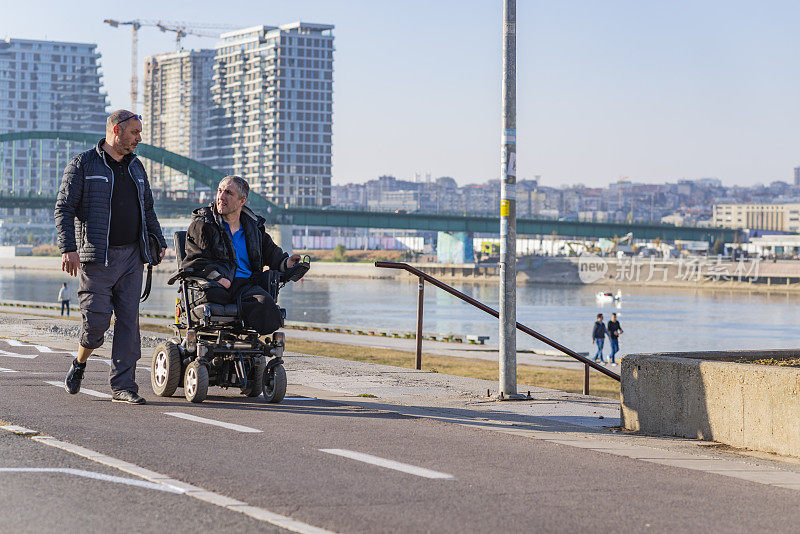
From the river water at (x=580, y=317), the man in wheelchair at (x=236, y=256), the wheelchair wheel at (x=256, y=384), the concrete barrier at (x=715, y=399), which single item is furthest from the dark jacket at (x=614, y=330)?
the wheelchair wheel at (x=256, y=384)

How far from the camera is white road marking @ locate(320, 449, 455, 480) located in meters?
5.96

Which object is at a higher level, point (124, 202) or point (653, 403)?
point (124, 202)

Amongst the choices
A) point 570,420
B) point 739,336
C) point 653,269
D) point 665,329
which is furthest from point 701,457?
point 653,269

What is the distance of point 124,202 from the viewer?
8.70 meters

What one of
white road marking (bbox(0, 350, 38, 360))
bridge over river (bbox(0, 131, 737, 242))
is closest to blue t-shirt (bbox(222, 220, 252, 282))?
white road marking (bbox(0, 350, 38, 360))

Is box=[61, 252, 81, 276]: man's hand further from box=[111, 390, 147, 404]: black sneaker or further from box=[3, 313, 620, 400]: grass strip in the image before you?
box=[3, 313, 620, 400]: grass strip

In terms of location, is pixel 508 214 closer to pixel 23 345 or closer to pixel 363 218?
pixel 23 345

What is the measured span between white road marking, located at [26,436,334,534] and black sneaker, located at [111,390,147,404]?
1792 mm

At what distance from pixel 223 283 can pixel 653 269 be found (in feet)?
476

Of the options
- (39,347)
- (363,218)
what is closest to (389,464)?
(39,347)

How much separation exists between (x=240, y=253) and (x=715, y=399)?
378 centimetres

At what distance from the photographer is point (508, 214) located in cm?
1029

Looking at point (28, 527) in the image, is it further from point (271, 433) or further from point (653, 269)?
point (653, 269)

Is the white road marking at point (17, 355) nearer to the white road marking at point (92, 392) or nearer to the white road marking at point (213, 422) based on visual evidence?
the white road marking at point (92, 392)
